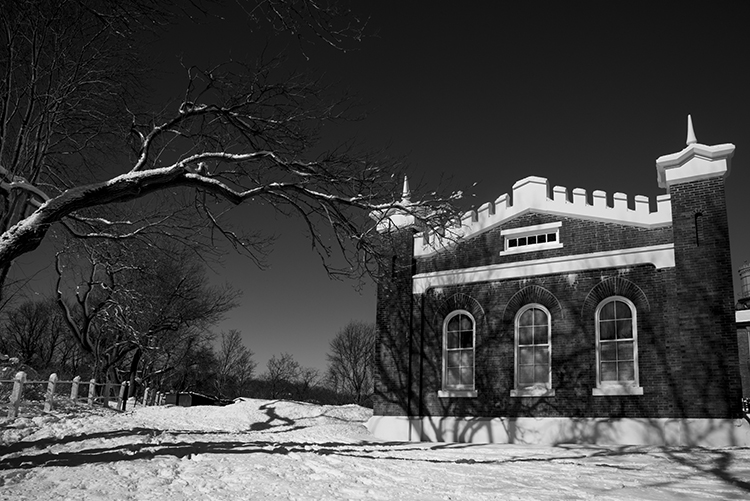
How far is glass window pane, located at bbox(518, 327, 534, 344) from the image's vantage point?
52.5 ft

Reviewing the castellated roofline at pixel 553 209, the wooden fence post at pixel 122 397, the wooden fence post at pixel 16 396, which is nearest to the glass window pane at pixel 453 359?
the castellated roofline at pixel 553 209

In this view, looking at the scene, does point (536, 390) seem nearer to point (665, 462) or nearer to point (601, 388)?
point (601, 388)

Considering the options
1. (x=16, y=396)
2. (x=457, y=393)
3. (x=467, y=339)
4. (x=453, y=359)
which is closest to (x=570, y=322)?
(x=467, y=339)

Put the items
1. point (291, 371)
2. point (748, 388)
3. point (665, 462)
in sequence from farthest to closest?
point (291, 371) → point (748, 388) → point (665, 462)

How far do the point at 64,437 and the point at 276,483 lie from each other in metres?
6.24

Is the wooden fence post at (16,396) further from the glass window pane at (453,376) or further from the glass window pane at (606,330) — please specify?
the glass window pane at (606,330)

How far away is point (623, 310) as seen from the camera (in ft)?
48.9

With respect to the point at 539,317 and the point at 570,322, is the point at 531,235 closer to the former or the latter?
the point at 539,317

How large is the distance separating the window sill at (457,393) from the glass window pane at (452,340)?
1268mm

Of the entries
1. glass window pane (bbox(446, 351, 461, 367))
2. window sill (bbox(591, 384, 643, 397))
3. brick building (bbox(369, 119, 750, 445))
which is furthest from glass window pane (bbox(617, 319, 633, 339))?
glass window pane (bbox(446, 351, 461, 367))

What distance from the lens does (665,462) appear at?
11.2 metres

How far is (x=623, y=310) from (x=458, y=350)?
4626 millimetres

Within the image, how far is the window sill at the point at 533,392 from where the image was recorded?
599 inches

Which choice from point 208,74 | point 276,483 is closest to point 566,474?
point 276,483
